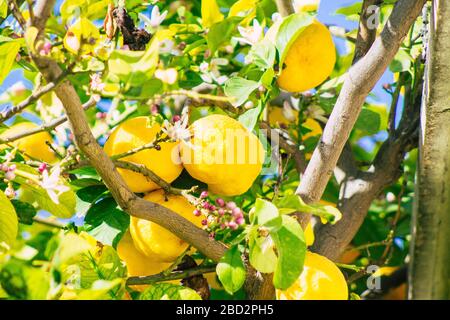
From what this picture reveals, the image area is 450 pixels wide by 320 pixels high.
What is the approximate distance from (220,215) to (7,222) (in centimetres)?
31

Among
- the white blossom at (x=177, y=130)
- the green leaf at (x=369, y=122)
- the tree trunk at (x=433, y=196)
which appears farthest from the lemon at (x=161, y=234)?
the green leaf at (x=369, y=122)

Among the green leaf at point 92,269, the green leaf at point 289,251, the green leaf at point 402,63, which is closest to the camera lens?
the green leaf at point 289,251

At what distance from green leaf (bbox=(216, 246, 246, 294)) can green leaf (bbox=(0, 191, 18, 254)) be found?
30 cm

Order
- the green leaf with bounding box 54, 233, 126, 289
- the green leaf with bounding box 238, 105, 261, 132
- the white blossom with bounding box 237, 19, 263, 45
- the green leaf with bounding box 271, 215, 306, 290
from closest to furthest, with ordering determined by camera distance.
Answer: the green leaf with bounding box 271, 215, 306, 290 < the green leaf with bounding box 54, 233, 126, 289 < the green leaf with bounding box 238, 105, 261, 132 < the white blossom with bounding box 237, 19, 263, 45

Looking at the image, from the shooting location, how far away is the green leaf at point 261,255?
97 cm

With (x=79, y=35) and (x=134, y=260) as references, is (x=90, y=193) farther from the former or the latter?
(x=79, y=35)

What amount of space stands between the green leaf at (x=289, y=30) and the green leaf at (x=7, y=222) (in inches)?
18.2

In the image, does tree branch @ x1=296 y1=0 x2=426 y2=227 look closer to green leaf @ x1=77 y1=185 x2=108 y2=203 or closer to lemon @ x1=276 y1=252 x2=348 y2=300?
lemon @ x1=276 y1=252 x2=348 y2=300

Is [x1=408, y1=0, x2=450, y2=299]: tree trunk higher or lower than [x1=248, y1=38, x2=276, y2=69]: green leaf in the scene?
lower

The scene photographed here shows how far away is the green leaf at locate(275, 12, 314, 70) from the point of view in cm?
111

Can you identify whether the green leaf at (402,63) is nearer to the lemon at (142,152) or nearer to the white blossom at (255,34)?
the white blossom at (255,34)

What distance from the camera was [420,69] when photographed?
1462mm

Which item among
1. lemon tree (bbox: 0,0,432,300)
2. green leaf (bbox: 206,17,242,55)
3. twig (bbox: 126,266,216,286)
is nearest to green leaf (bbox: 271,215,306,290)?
lemon tree (bbox: 0,0,432,300)

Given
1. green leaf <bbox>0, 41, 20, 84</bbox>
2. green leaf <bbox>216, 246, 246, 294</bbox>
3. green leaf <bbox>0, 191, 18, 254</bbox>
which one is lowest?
green leaf <bbox>216, 246, 246, 294</bbox>
